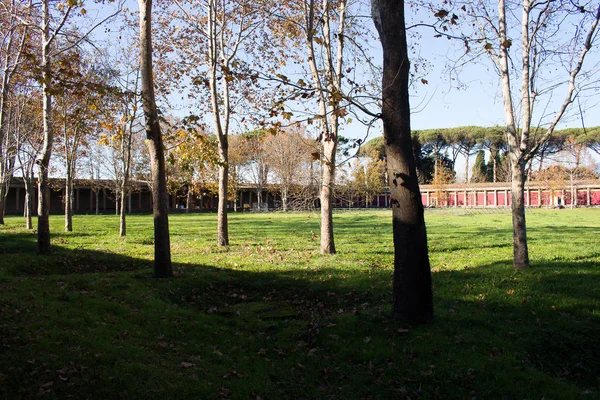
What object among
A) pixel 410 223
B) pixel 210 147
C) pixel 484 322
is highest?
pixel 210 147

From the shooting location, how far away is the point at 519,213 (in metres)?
9.58

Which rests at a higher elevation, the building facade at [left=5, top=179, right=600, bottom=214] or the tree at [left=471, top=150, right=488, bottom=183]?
the tree at [left=471, top=150, right=488, bottom=183]

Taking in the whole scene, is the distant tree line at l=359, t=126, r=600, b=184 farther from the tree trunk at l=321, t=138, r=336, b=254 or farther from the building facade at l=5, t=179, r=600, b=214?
the tree trunk at l=321, t=138, r=336, b=254

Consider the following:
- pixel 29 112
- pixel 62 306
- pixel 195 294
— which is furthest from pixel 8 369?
pixel 29 112

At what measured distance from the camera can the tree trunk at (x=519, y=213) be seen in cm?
955

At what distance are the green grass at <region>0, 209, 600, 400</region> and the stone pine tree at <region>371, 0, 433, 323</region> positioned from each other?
0.49m

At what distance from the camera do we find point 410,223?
610 cm

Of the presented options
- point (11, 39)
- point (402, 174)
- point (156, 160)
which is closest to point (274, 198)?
point (11, 39)

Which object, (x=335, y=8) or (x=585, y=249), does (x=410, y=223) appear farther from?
(x=585, y=249)

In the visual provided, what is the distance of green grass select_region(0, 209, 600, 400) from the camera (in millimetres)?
4617

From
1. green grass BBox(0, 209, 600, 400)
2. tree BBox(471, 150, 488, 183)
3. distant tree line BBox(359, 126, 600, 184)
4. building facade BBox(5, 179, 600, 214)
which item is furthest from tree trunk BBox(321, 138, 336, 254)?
tree BBox(471, 150, 488, 183)

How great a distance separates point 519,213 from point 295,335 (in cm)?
609

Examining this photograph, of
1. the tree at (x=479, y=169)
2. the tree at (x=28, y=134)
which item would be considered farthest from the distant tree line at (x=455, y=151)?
the tree at (x=28, y=134)

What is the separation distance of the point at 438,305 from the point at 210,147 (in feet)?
21.7
